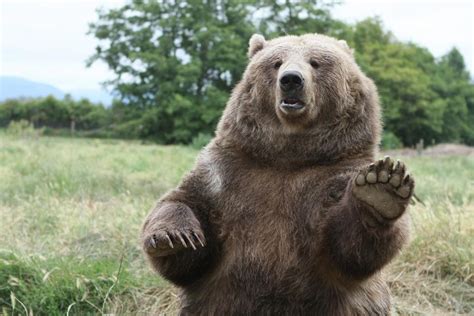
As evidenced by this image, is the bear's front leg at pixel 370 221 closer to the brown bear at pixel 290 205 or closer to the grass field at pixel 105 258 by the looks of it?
the brown bear at pixel 290 205

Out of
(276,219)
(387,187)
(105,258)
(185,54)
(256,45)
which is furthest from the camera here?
(185,54)

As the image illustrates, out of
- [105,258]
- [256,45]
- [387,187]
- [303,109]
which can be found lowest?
[105,258]

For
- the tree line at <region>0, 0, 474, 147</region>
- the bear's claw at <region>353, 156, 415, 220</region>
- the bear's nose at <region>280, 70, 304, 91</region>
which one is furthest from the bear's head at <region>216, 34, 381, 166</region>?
the tree line at <region>0, 0, 474, 147</region>

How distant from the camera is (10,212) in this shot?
23.5 ft

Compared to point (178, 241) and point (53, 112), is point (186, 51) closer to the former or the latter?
point (53, 112)

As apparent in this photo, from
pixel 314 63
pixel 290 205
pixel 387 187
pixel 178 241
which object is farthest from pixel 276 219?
pixel 314 63

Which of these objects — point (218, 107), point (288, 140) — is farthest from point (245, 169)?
point (218, 107)

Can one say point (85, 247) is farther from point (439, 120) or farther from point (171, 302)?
point (439, 120)

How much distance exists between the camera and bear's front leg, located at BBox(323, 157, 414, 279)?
9.63 feet

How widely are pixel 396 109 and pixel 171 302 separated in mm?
39911

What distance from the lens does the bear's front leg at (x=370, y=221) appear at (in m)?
2.94

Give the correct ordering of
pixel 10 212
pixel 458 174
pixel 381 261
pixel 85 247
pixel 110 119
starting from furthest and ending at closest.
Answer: pixel 110 119 < pixel 458 174 < pixel 10 212 < pixel 85 247 < pixel 381 261

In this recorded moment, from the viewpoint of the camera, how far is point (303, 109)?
3.41 metres

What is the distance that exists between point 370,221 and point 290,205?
464mm
